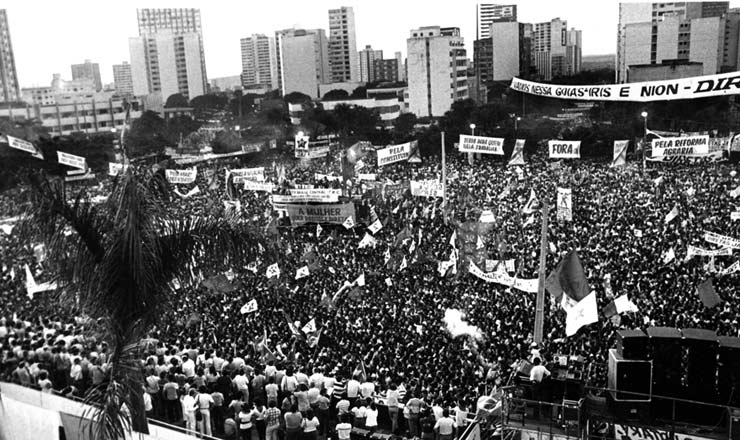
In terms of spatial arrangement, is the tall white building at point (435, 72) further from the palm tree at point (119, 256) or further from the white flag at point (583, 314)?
the palm tree at point (119, 256)

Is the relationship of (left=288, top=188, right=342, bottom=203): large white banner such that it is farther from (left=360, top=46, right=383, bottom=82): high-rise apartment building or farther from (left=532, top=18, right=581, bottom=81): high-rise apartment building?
(left=360, top=46, right=383, bottom=82): high-rise apartment building

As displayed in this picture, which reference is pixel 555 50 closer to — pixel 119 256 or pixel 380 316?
pixel 380 316

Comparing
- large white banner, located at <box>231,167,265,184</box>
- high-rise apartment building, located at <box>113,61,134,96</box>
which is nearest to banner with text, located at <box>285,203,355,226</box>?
large white banner, located at <box>231,167,265,184</box>

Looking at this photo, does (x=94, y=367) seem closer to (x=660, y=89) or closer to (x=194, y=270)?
(x=194, y=270)

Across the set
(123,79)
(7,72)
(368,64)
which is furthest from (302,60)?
(7,72)

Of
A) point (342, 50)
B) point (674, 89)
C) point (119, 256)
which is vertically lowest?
point (119, 256)

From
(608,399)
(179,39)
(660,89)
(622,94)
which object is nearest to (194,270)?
(608,399)

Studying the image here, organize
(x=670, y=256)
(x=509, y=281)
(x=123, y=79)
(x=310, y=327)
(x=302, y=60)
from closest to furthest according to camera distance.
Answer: (x=310, y=327)
(x=509, y=281)
(x=670, y=256)
(x=123, y=79)
(x=302, y=60)
